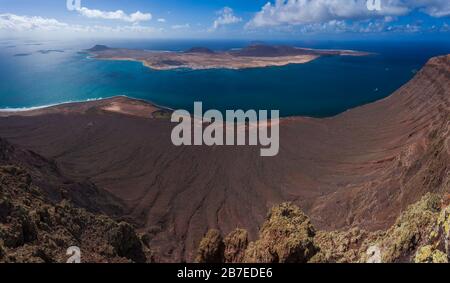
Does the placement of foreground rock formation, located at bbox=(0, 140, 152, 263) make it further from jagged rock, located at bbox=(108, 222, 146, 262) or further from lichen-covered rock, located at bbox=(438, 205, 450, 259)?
lichen-covered rock, located at bbox=(438, 205, 450, 259)

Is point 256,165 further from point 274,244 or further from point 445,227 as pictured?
point 445,227

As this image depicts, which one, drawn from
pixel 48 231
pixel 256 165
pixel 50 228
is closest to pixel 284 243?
pixel 48 231

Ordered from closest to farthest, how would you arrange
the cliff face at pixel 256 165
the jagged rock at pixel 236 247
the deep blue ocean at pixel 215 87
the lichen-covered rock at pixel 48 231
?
1. the lichen-covered rock at pixel 48 231
2. the jagged rock at pixel 236 247
3. the cliff face at pixel 256 165
4. the deep blue ocean at pixel 215 87

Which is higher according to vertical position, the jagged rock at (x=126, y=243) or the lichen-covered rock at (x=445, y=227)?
the lichen-covered rock at (x=445, y=227)

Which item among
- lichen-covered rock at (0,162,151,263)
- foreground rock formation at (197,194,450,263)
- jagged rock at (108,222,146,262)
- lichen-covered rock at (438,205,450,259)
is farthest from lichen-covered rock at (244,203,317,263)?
jagged rock at (108,222,146,262)

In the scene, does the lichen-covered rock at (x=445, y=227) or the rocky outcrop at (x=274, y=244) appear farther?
the rocky outcrop at (x=274, y=244)

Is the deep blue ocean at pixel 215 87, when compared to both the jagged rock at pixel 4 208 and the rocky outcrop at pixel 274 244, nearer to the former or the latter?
the rocky outcrop at pixel 274 244

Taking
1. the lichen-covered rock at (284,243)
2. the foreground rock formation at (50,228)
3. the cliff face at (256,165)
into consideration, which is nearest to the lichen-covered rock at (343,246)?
the lichen-covered rock at (284,243)
